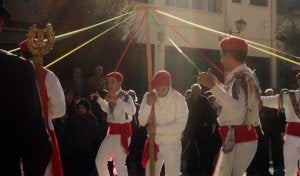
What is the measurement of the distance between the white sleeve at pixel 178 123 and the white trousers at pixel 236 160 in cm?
244

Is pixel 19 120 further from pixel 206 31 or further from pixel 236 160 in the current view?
pixel 206 31

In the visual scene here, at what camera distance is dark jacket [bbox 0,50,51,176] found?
111 inches

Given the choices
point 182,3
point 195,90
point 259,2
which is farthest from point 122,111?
point 259,2

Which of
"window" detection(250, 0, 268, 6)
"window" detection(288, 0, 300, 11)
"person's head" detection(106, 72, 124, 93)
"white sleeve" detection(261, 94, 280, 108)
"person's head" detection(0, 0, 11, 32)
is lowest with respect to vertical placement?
"white sleeve" detection(261, 94, 280, 108)

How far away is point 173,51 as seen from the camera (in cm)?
2116

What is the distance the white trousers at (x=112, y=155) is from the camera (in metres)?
8.60

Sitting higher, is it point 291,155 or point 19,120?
point 19,120

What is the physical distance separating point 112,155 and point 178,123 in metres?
1.36

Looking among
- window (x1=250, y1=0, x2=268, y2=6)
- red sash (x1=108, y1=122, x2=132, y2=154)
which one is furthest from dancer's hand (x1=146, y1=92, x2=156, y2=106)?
window (x1=250, y1=0, x2=268, y2=6)

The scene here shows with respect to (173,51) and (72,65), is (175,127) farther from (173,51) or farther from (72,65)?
(173,51)

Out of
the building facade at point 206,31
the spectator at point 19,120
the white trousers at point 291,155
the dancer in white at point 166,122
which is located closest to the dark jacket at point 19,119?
the spectator at point 19,120

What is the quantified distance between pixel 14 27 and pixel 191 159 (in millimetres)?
8632

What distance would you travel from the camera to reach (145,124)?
803 centimetres

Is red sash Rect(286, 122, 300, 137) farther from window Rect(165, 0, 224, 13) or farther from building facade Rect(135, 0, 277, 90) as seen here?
window Rect(165, 0, 224, 13)
